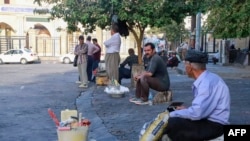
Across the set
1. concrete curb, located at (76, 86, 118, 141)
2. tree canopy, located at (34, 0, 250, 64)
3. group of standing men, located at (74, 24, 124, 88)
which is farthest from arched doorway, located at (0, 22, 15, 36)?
concrete curb, located at (76, 86, 118, 141)

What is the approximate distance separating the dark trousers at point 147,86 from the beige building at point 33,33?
35026 mm

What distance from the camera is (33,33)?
44.2 metres

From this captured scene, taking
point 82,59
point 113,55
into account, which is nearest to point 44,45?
point 82,59

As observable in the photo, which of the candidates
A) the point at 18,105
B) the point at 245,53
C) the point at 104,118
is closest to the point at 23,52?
the point at 245,53

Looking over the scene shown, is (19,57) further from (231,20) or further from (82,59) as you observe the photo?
(82,59)

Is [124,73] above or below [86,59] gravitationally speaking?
below

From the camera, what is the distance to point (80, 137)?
5.29m

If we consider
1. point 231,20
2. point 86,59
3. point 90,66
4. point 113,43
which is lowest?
point 90,66

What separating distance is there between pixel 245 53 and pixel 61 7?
16.1 metres

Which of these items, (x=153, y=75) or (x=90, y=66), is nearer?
(x=153, y=75)

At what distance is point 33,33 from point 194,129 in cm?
4158

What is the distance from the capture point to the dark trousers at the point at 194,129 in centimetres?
428

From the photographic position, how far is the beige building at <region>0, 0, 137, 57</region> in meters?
44.7

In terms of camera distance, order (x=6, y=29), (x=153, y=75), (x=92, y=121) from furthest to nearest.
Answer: (x=6, y=29) < (x=153, y=75) < (x=92, y=121)
